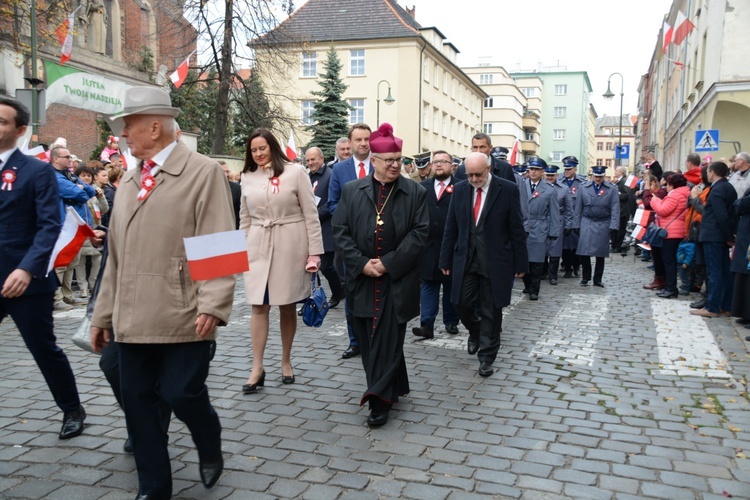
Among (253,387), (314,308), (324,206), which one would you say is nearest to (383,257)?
(314,308)

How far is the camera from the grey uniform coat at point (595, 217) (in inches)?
501

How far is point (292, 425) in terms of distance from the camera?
16.1 ft

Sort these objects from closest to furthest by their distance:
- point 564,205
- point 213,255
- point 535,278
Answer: point 213,255 < point 535,278 < point 564,205

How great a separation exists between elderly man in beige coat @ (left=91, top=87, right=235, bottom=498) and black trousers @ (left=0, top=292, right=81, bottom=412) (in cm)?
104

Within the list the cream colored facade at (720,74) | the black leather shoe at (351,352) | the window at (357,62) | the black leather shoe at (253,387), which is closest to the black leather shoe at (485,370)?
the black leather shoe at (351,352)

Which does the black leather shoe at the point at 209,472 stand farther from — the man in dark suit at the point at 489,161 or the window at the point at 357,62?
the window at the point at 357,62

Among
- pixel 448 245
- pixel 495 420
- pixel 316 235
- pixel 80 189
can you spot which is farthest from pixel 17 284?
pixel 80 189

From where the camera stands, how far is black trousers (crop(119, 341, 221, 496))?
3.50m

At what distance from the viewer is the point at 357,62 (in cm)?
5003

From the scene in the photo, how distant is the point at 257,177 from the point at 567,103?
110m

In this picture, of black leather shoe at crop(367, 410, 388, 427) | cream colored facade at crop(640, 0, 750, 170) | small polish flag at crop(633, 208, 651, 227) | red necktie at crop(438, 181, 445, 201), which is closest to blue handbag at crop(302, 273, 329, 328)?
black leather shoe at crop(367, 410, 388, 427)

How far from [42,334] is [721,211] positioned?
8554mm

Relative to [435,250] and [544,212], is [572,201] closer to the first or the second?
[544,212]

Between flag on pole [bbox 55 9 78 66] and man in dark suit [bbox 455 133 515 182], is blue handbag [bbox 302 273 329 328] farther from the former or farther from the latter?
flag on pole [bbox 55 9 78 66]
